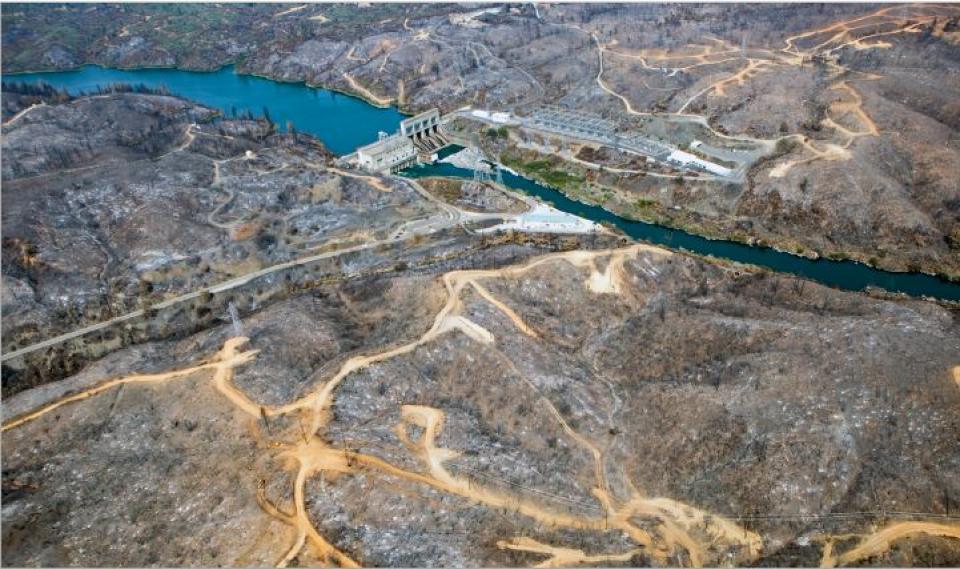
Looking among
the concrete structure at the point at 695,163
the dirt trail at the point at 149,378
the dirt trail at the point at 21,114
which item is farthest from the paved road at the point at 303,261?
the dirt trail at the point at 21,114

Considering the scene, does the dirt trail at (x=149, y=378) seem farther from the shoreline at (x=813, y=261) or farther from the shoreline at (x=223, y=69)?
the shoreline at (x=223, y=69)

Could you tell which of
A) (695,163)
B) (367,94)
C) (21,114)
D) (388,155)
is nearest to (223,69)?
(367,94)

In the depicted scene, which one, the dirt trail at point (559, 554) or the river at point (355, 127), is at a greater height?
the river at point (355, 127)

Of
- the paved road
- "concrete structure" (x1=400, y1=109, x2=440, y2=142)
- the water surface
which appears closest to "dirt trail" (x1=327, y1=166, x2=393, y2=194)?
the paved road

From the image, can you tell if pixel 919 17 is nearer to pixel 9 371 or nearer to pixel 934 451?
pixel 934 451

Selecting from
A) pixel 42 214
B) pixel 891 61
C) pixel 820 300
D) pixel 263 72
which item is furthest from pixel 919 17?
pixel 42 214
